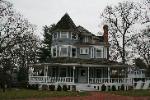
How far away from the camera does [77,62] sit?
48.3 m

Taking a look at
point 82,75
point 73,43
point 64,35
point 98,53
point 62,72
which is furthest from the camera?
point 98,53

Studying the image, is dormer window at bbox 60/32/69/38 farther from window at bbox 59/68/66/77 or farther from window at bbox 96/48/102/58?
window at bbox 96/48/102/58

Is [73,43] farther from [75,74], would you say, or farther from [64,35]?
[75,74]

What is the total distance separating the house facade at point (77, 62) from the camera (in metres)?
48.5

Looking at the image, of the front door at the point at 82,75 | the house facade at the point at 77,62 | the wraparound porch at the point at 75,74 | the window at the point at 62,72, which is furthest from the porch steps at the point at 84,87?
the window at the point at 62,72

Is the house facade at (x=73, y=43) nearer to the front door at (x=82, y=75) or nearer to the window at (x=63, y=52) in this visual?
the window at (x=63, y=52)

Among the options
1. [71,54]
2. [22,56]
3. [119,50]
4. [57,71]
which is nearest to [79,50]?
[71,54]

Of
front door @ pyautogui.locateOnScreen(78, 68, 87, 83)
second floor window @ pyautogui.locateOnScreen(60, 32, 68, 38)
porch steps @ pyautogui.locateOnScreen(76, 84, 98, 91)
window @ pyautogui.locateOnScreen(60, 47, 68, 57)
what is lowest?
porch steps @ pyautogui.locateOnScreen(76, 84, 98, 91)

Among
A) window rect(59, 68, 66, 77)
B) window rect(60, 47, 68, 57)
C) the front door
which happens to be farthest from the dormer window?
the front door

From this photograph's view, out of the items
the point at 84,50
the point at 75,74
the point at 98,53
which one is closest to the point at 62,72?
the point at 75,74

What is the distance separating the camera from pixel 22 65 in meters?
71.1

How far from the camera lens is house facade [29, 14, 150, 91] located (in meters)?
48.5

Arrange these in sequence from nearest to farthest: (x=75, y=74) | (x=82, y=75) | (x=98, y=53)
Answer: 1. (x=75, y=74)
2. (x=82, y=75)
3. (x=98, y=53)

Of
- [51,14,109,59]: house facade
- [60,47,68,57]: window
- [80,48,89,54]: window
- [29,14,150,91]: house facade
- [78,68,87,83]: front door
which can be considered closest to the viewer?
[29,14,150,91]: house facade
